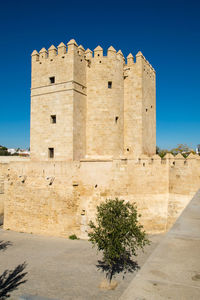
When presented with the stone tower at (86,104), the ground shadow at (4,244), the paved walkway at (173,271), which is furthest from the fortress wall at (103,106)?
the paved walkway at (173,271)

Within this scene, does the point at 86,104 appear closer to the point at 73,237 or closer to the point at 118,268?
the point at 73,237

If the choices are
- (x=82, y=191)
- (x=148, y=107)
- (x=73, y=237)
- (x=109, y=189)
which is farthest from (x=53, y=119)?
(x=73, y=237)

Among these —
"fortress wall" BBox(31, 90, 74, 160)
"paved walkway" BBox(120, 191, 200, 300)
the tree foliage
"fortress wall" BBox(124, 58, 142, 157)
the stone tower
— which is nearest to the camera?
"paved walkway" BBox(120, 191, 200, 300)

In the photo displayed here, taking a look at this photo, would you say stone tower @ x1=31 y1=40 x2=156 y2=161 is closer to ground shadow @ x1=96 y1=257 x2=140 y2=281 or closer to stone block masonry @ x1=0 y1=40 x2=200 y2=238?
stone block masonry @ x1=0 y1=40 x2=200 y2=238

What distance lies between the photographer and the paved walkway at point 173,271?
7.51 ft

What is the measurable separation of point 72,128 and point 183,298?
47.0 ft

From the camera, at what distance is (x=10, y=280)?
1050 cm

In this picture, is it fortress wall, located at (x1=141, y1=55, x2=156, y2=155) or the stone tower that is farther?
fortress wall, located at (x1=141, y1=55, x2=156, y2=155)

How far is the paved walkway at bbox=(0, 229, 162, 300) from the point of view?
933cm

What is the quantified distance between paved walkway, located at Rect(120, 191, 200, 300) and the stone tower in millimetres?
13091

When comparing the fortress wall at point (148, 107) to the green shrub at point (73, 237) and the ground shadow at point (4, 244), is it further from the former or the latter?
the ground shadow at point (4, 244)

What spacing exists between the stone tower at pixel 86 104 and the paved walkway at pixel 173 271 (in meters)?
13.1

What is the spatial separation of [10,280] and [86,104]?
39.9 ft

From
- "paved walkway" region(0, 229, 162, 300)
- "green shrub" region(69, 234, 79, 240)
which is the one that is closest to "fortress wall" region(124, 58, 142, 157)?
"paved walkway" region(0, 229, 162, 300)
